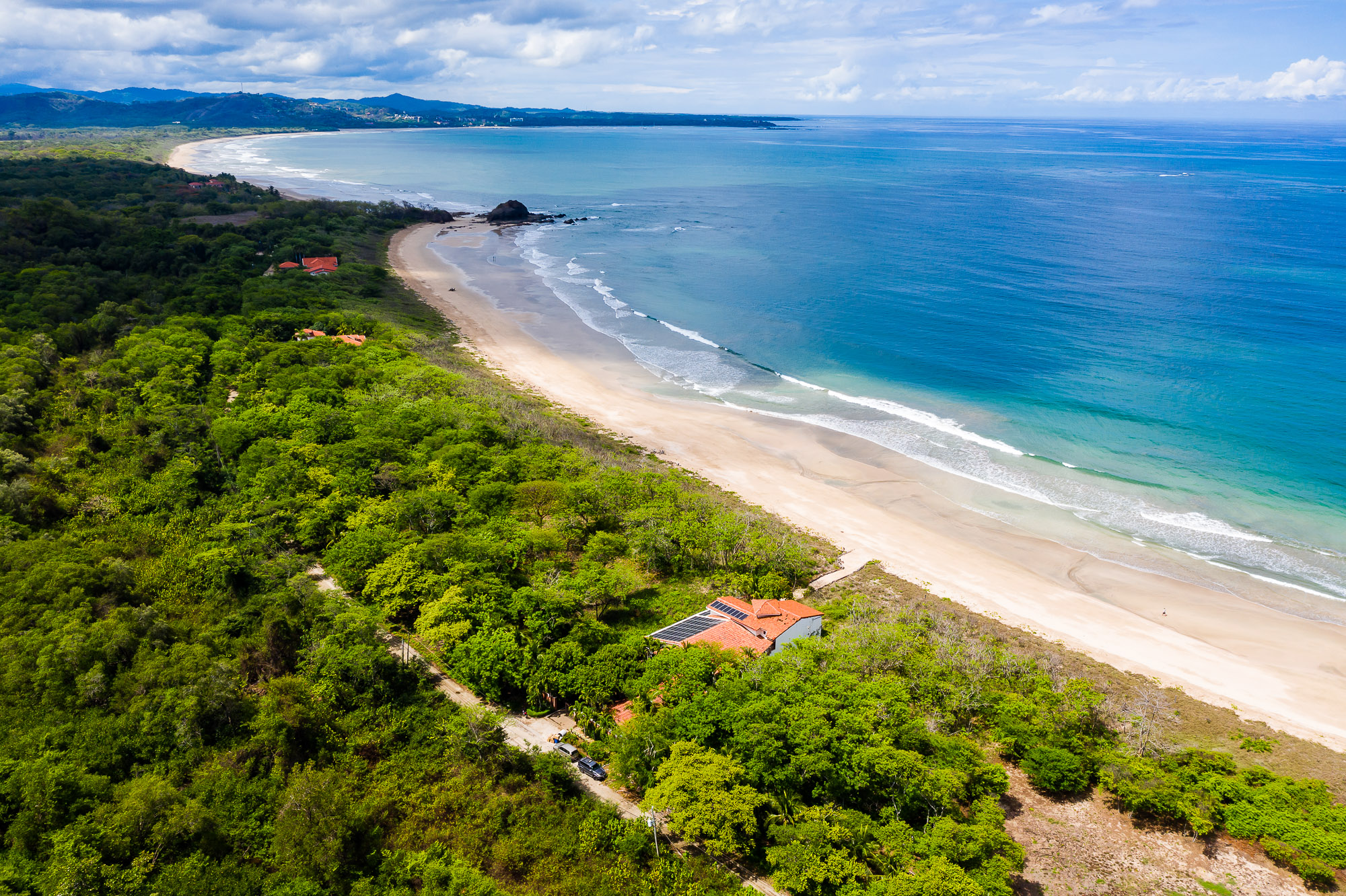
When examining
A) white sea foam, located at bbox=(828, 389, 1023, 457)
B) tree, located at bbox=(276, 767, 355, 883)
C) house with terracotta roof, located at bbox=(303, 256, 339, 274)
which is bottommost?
tree, located at bbox=(276, 767, 355, 883)

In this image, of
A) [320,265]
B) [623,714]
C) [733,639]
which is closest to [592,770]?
[623,714]

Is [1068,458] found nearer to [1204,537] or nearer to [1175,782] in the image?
[1204,537]

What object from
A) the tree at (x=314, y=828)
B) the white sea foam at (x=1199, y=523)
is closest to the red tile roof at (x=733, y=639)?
the tree at (x=314, y=828)

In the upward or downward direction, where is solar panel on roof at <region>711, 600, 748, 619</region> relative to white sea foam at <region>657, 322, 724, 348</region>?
downward

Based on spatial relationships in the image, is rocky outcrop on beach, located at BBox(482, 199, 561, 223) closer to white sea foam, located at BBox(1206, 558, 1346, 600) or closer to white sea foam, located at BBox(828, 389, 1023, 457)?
white sea foam, located at BBox(828, 389, 1023, 457)

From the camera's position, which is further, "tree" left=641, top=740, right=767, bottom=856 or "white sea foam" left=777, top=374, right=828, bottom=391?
"white sea foam" left=777, top=374, right=828, bottom=391

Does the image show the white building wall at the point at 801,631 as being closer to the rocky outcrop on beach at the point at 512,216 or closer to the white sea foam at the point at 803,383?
the white sea foam at the point at 803,383

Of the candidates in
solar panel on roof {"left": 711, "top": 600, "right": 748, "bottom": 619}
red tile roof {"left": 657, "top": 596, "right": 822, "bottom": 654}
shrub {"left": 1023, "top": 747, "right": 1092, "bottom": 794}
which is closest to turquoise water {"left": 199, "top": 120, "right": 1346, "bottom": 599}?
shrub {"left": 1023, "top": 747, "right": 1092, "bottom": 794}

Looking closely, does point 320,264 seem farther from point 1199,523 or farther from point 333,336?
point 1199,523
